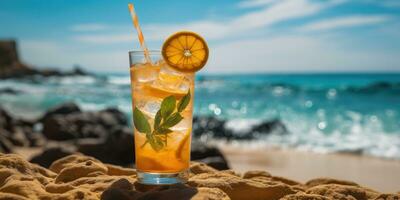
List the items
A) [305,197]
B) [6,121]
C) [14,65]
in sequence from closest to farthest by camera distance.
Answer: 1. [305,197]
2. [6,121]
3. [14,65]

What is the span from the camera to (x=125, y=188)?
6.35 ft

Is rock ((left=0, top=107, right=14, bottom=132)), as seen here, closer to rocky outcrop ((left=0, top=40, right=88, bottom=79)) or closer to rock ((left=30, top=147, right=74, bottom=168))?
rock ((left=30, top=147, right=74, bottom=168))

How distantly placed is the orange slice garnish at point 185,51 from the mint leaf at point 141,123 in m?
0.24

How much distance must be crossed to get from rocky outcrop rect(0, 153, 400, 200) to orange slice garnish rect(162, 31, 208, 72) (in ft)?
1.55

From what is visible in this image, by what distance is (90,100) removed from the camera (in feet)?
93.0

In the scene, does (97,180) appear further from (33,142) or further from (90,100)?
(90,100)

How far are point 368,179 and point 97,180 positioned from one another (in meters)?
5.67

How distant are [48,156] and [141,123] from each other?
162 inches

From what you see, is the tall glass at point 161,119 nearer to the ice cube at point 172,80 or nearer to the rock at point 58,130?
the ice cube at point 172,80

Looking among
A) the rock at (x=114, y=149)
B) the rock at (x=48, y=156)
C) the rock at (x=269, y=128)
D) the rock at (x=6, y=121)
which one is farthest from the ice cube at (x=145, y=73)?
the rock at (x=269, y=128)

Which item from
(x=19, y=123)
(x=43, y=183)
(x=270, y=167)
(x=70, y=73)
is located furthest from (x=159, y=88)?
(x=70, y=73)

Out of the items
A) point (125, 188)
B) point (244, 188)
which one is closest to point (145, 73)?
point (125, 188)

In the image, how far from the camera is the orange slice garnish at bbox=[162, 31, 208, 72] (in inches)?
83.4

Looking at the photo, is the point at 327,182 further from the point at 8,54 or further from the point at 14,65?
the point at 8,54
